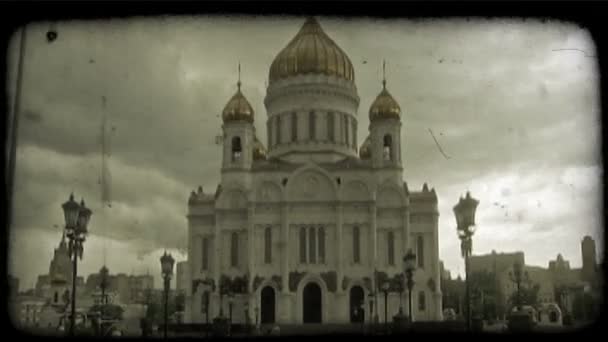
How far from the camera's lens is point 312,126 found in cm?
2350

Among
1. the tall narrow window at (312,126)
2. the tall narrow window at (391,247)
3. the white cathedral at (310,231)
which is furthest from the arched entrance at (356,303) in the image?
the tall narrow window at (312,126)

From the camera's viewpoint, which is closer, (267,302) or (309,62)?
(267,302)

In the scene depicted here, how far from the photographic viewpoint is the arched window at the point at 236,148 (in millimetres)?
22355

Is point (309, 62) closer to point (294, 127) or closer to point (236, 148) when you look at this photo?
point (294, 127)

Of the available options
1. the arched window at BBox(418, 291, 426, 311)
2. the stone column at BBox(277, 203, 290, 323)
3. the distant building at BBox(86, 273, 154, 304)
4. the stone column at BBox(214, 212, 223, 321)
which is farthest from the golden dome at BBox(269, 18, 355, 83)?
the distant building at BBox(86, 273, 154, 304)

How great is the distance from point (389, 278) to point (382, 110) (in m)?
5.25

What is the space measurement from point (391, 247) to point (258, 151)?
6.15 m

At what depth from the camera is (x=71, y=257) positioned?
6.80 meters

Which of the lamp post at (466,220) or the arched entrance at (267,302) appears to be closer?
the lamp post at (466,220)

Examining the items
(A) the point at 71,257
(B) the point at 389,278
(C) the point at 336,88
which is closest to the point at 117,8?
(A) the point at 71,257

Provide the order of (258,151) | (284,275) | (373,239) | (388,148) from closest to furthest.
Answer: (284,275)
(373,239)
(388,148)
(258,151)

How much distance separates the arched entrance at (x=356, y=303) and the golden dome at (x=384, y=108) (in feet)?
17.8

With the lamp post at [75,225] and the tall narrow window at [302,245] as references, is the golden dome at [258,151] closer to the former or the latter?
the tall narrow window at [302,245]

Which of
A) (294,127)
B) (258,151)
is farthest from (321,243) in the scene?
(258,151)
